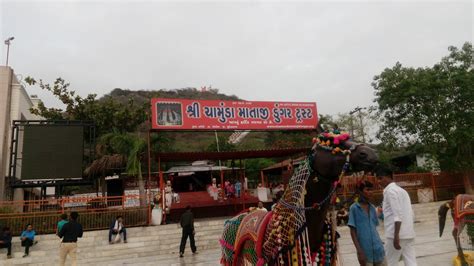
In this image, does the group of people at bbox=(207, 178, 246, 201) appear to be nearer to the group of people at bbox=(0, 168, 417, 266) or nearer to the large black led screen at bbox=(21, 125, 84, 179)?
the large black led screen at bbox=(21, 125, 84, 179)

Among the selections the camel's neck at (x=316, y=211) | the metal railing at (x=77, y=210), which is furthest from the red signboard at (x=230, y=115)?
the camel's neck at (x=316, y=211)

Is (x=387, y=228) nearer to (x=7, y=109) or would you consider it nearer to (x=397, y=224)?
(x=397, y=224)

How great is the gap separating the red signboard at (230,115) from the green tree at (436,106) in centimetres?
630

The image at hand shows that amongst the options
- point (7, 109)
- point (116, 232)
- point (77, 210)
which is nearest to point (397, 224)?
point (116, 232)

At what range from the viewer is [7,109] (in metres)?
18.6

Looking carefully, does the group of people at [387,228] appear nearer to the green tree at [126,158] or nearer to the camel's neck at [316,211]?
the camel's neck at [316,211]

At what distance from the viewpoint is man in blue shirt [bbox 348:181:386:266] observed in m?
4.31

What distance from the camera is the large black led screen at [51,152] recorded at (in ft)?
51.1

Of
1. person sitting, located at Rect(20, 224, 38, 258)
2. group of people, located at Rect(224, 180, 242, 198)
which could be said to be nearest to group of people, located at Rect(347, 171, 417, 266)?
person sitting, located at Rect(20, 224, 38, 258)

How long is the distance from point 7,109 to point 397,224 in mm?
20391

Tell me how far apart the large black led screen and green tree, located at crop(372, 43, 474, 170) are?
53.7ft

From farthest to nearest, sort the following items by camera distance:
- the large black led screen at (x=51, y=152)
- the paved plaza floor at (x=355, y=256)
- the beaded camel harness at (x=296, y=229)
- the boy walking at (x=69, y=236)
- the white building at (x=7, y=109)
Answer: the white building at (x=7, y=109)
the large black led screen at (x=51, y=152)
the boy walking at (x=69, y=236)
the paved plaza floor at (x=355, y=256)
the beaded camel harness at (x=296, y=229)

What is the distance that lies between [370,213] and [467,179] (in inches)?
717

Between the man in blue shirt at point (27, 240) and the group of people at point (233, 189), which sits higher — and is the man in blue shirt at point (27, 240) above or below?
below
